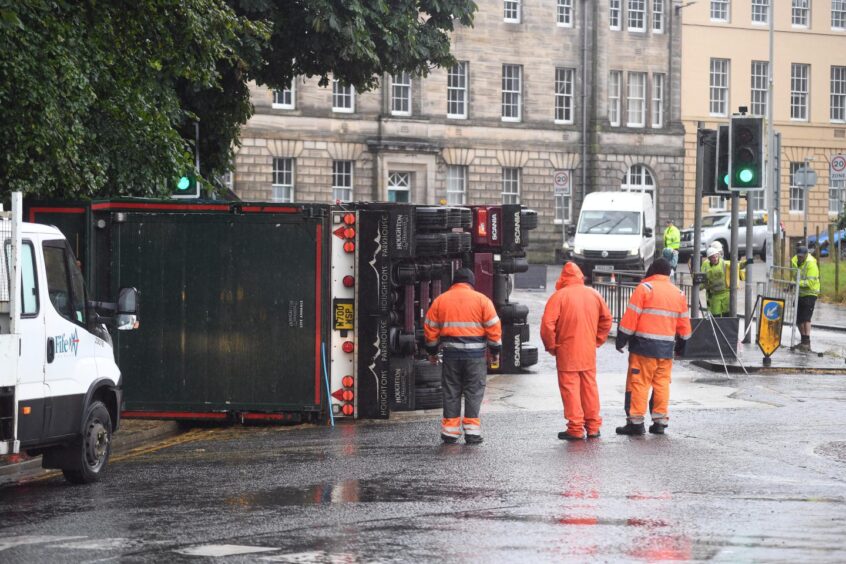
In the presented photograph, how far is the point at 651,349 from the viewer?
14.5 m

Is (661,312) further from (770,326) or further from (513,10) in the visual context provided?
(513,10)

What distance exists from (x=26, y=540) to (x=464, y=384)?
5691 millimetres

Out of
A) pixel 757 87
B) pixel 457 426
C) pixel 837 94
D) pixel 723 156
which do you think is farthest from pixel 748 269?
pixel 837 94

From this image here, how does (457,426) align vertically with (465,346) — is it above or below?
below

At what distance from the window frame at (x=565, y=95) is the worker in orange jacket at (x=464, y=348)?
46.8 metres

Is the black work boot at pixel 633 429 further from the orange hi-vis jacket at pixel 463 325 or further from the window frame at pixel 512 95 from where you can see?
the window frame at pixel 512 95

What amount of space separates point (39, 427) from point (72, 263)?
5.10 ft

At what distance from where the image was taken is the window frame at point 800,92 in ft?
211

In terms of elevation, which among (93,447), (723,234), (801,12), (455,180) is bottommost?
(93,447)

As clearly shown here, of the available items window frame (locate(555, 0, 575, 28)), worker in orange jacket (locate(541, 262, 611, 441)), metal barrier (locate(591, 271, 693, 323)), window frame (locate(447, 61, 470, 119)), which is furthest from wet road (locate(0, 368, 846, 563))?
window frame (locate(555, 0, 575, 28))

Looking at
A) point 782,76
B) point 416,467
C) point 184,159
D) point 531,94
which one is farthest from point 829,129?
point 416,467

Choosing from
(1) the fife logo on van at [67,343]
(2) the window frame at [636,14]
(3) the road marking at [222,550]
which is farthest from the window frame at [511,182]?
(3) the road marking at [222,550]

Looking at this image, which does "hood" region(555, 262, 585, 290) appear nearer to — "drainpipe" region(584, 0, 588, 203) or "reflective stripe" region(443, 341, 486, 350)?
"reflective stripe" region(443, 341, 486, 350)

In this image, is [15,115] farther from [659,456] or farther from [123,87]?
[659,456]
